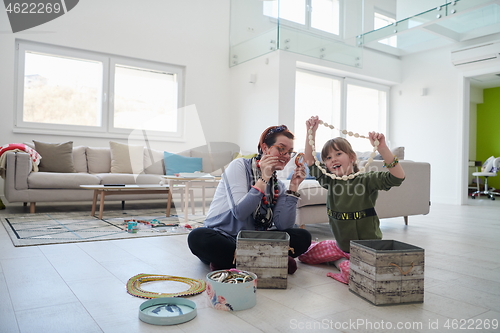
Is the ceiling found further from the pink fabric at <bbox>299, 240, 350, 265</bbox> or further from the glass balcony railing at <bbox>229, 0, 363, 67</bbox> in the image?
the pink fabric at <bbox>299, 240, 350, 265</bbox>

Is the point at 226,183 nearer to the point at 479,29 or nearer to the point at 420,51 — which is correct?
the point at 479,29

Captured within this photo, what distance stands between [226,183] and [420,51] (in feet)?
21.6

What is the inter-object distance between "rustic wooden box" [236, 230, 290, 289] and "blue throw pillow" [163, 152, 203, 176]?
3799 mm

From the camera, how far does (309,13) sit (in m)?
5.54

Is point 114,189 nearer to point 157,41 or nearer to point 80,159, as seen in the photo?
point 80,159

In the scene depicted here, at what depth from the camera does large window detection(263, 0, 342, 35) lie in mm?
5254

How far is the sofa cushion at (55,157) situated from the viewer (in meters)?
4.46

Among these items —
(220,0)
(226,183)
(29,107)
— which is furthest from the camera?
(220,0)

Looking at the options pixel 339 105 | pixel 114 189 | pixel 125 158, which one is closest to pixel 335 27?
pixel 339 105

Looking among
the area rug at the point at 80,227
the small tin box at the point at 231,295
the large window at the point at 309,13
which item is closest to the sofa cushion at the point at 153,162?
the area rug at the point at 80,227

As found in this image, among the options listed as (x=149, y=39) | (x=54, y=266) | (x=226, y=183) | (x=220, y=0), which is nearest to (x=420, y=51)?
(x=220, y=0)

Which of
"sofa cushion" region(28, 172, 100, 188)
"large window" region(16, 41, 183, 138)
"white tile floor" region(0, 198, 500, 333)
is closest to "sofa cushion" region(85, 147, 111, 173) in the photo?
"large window" region(16, 41, 183, 138)

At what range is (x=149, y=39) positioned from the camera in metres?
5.78

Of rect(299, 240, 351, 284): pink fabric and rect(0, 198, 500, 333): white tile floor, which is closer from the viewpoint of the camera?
rect(0, 198, 500, 333): white tile floor
